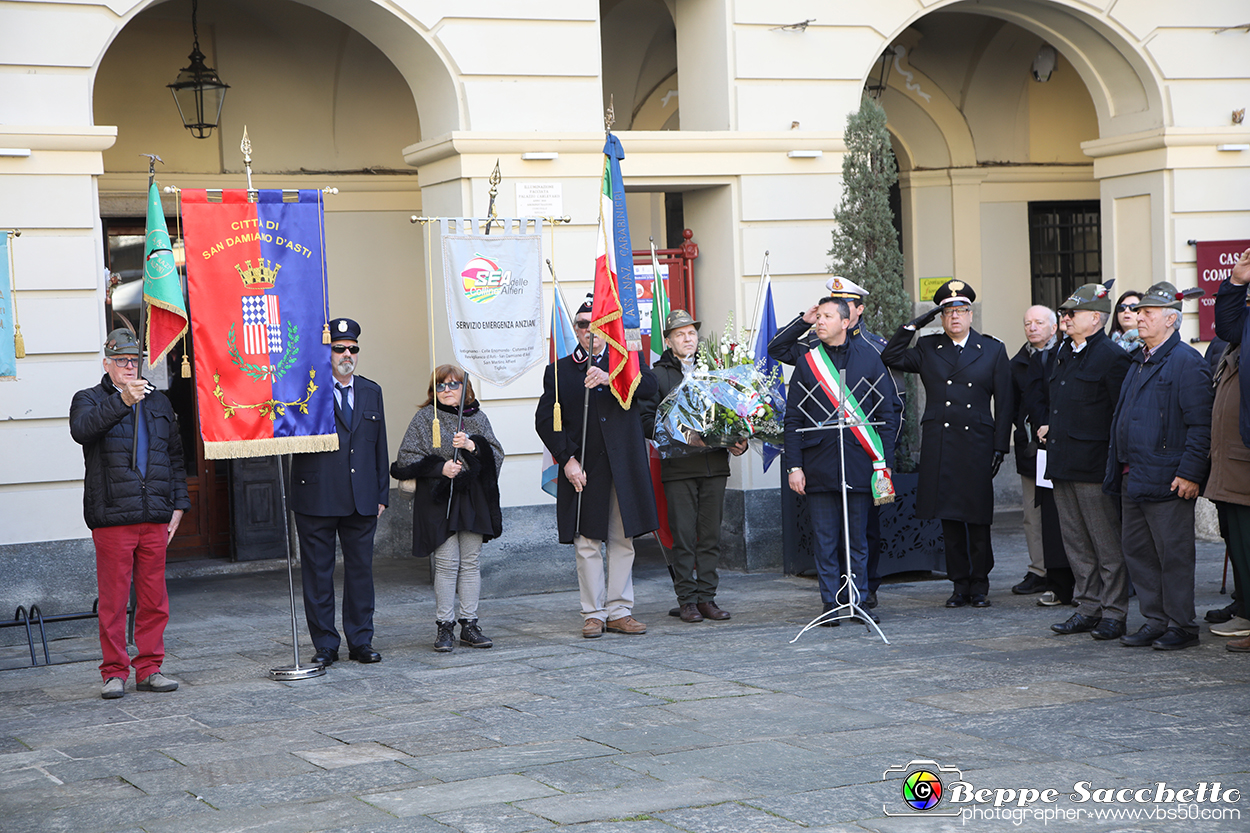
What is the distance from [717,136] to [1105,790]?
6.39 meters

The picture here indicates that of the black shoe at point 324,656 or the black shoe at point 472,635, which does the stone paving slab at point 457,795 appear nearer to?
the black shoe at point 324,656

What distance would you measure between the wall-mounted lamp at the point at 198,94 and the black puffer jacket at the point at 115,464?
14.1 ft

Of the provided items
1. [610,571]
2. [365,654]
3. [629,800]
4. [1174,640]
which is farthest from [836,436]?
[629,800]

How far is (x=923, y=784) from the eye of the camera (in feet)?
14.6

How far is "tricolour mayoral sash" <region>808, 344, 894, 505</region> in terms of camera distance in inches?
302

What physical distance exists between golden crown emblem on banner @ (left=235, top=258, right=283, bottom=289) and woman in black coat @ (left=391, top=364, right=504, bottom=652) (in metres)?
1.05

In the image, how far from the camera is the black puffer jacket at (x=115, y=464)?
661 centimetres

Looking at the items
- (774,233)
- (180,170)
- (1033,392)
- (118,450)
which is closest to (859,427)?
(1033,392)

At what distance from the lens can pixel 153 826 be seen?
177 inches

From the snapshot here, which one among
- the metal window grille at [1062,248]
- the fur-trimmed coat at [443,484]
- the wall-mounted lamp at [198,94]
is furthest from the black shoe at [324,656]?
the metal window grille at [1062,248]

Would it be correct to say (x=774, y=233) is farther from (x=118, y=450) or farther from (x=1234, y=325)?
Result: (x=118, y=450)

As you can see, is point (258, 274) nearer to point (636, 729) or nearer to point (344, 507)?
point (344, 507)

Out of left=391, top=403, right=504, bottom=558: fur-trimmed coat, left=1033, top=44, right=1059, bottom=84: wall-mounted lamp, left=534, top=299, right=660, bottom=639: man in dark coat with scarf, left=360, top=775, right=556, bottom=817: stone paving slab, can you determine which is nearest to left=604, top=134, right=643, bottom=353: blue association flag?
left=534, top=299, right=660, bottom=639: man in dark coat with scarf

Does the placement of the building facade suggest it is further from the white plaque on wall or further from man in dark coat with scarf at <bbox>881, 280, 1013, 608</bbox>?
man in dark coat with scarf at <bbox>881, 280, 1013, 608</bbox>
